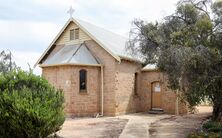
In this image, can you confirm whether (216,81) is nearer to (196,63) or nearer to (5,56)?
(196,63)

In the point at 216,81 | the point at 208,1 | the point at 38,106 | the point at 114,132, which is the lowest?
the point at 114,132

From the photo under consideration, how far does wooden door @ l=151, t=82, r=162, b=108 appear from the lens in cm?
2802

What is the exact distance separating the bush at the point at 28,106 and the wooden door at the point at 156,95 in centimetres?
1491

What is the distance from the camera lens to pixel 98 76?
25.2m

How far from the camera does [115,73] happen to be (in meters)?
24.7

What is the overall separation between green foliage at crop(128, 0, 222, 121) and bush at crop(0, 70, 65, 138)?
5.97 metres

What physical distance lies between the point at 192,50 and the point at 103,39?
11.3 m

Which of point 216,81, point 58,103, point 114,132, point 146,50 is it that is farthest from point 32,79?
point 216,81

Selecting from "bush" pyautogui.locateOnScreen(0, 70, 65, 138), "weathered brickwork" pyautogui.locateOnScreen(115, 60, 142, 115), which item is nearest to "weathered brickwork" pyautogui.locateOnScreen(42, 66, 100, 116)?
"weathered brickwork" pyautogui.locateOnScreen(115, 60, 142, 115)

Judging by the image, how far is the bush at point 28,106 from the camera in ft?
43.0

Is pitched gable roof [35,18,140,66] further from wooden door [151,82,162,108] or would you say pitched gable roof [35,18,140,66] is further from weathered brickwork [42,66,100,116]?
wooden door [151,82,162,108]

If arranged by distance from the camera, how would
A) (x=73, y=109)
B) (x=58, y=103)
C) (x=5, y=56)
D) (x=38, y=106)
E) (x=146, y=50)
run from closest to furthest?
(x=38, y=106) → (x=58, y=103) → (x=146, y=50) → (x=73, y=109) → (x=5, y=56)

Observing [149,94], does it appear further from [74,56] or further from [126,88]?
[74,56]

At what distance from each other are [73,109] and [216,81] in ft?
36.2
